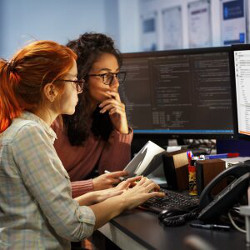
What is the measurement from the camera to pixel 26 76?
1528 millimetres

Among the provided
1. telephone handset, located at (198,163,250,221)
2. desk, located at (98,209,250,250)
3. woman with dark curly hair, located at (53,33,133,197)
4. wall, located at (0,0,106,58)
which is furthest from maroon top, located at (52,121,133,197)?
wall, located at (0,0,106,58)

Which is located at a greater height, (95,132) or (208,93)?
(208,93)

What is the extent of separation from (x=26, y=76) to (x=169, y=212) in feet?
1.85

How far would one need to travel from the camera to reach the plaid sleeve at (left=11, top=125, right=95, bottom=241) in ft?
4.64

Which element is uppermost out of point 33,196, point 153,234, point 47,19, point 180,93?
point 47,19

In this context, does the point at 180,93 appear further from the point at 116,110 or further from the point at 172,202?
the point at 172,202

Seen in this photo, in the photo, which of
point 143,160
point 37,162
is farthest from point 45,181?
point 143,160

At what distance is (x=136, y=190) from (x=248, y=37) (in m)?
1.41

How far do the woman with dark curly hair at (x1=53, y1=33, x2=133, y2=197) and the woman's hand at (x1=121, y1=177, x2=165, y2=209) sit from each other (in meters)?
0.47

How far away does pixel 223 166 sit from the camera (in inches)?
70.7

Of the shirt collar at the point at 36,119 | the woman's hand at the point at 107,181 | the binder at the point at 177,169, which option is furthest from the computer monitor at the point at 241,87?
the shirt collar at the point at 36,119

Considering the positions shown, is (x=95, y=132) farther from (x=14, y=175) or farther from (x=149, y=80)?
(x=14, y=175)

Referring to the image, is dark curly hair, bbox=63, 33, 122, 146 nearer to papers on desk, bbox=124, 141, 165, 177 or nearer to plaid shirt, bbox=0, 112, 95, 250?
papers on desk, bbox=124, 141, 165, 177

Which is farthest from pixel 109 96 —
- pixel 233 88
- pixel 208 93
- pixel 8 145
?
pixel 8 145
